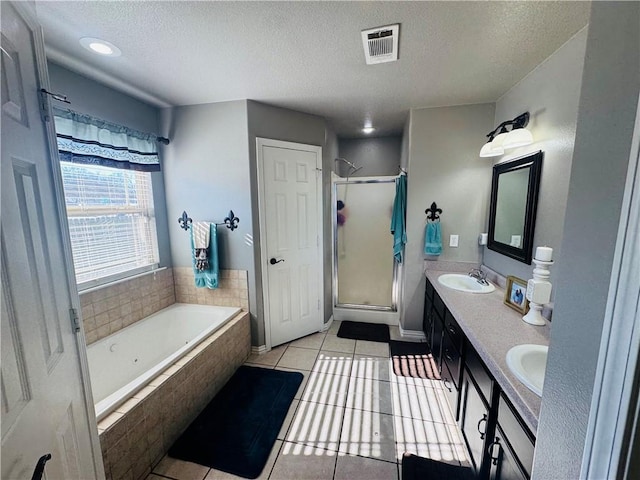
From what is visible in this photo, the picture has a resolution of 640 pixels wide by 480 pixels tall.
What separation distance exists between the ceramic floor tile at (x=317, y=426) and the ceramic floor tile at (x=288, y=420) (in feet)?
0.07

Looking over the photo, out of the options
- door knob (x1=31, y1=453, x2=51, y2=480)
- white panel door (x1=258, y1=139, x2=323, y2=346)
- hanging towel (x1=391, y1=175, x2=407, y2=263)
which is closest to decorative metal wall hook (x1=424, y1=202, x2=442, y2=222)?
hanging towel (x1=391, y1=175, x2=407, y2=263)

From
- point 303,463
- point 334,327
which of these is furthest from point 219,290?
point 303,463

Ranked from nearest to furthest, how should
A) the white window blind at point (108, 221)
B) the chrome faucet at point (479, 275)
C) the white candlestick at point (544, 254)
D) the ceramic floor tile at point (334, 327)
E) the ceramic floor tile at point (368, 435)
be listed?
the white candlestick at point (544, 254) → the ceramic floor tile at point (368, 435) → the white window blind at point (108, 221) → the chrome faucet at point (479, 275) → the ceramic floor tile at point (334, 327)

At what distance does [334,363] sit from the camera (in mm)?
2535

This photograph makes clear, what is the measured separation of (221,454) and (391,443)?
3.52 feet

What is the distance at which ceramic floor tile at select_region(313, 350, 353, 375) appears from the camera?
95.7 inches

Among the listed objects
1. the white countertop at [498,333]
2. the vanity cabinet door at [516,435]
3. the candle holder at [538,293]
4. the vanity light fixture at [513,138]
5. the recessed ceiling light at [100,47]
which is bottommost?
the vanity cabinet door at [516,435]

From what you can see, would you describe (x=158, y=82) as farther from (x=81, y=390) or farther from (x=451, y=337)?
(x=451, y=337)

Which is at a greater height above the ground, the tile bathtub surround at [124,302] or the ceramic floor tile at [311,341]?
the tile bathtub surround at [124,302]

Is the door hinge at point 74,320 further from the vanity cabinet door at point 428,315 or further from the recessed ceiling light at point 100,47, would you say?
the vanity cabinet door at point 428,315

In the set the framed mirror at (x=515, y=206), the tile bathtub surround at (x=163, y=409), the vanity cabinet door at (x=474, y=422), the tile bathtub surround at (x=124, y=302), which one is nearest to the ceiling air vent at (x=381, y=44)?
the framed mirror at (x=515, y=206)

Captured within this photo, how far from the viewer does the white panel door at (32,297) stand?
608 mm

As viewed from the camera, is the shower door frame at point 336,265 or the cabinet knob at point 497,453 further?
the shower door frame at point 336,265

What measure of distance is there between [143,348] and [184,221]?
3.97 feet
